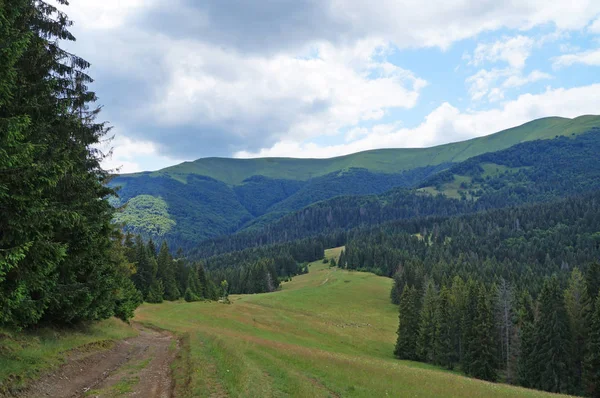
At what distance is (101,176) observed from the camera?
98.4 feet

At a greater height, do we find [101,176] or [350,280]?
[101,176]

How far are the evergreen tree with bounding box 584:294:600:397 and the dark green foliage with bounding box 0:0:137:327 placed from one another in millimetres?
55663

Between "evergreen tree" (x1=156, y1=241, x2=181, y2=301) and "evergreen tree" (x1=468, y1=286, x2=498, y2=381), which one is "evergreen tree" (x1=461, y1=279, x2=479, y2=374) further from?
"evergreen tree" (x1=156, y1=241, x2=181, y2=301)

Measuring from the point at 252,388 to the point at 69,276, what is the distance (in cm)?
1380

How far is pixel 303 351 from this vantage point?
3684 centimetres

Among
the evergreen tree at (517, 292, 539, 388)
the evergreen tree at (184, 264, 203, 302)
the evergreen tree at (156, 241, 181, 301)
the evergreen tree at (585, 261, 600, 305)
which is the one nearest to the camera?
the evergreen tree at (517, 292, 539, 388)

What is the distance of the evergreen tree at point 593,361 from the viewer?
47562 mm

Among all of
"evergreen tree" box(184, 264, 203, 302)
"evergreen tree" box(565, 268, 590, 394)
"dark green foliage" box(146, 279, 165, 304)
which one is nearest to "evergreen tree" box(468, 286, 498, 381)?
"evergreen tree" box(565, 268, 590, 394)

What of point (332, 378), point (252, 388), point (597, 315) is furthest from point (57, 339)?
point (597, 315)

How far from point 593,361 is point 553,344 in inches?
195

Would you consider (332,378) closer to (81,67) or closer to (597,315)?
(81,67)

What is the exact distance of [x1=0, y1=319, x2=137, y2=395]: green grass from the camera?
1418 cm

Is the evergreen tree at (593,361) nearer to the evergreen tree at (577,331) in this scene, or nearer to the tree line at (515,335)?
the tree line at (515,335)

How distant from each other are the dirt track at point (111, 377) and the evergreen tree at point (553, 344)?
169ft
